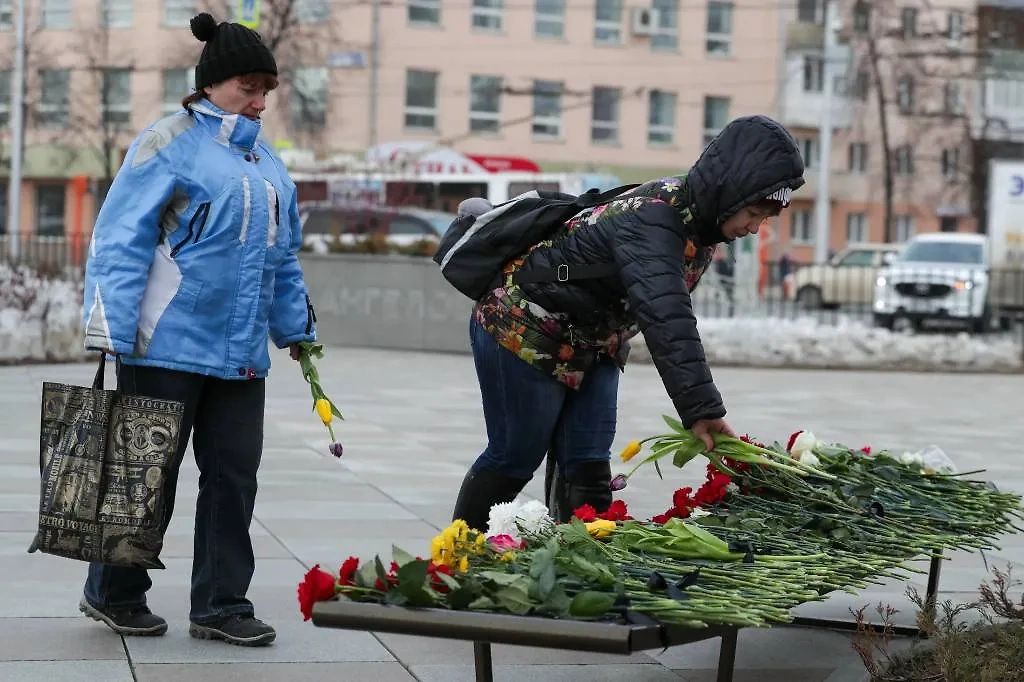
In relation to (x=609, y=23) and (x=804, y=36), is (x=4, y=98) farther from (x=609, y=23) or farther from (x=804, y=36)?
(x=804, y=36)

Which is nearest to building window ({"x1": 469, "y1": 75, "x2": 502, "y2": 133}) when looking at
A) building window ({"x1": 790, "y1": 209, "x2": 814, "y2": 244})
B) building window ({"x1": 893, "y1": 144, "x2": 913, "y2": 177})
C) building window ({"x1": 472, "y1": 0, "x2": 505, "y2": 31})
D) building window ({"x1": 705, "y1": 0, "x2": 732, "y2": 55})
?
building window ({"x1": 472, "y1": 0, "x2": 505, "y2": 31})

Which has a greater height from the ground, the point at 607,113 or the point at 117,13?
the point at 117,13

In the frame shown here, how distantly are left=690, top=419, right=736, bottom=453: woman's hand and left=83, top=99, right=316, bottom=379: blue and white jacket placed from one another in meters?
1.33

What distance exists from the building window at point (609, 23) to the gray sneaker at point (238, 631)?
51361 mm

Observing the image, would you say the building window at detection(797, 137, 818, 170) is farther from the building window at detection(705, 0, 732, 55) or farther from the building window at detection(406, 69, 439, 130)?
the building window at detection(406, 69, 439, 130)

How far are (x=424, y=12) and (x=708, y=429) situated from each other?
163 ft

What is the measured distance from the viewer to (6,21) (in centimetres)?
5281

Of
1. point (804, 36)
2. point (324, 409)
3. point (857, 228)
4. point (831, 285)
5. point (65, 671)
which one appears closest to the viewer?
point (65, 671)

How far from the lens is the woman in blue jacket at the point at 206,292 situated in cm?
490

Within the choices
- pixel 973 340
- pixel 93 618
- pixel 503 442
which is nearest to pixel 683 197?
pixel 503 442

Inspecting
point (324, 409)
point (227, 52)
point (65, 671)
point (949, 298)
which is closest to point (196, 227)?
point (227, 52)

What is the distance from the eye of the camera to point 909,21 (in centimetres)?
5528

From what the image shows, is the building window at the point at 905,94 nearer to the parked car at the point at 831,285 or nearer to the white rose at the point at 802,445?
the parked car at the point at 831,285

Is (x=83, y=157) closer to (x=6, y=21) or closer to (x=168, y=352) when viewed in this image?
(x=6, y=21)
